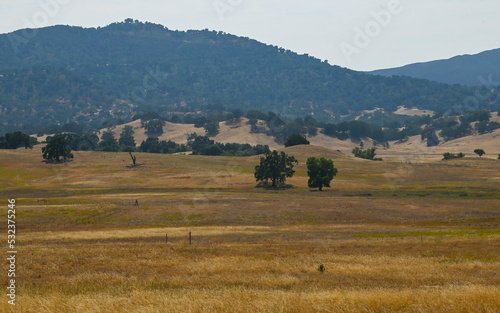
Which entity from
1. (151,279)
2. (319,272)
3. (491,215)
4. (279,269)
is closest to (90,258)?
(151,279)

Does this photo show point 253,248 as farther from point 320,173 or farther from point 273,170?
point 273,170

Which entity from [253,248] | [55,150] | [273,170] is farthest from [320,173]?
[55,150]

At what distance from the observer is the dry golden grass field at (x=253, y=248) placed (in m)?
18.8

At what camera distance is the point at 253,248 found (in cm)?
4169

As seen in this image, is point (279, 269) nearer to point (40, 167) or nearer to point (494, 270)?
point (494, 270)

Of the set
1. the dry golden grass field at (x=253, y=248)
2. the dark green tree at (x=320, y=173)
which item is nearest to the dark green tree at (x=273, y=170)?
the dry golden grass field at (x=253, y=248)

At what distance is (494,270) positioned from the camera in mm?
29781

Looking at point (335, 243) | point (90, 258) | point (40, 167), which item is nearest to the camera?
point (90, 258)

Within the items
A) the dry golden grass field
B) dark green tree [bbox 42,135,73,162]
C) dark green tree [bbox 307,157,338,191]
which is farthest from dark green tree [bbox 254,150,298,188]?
dark green tree [bbox 42,135,73,162]

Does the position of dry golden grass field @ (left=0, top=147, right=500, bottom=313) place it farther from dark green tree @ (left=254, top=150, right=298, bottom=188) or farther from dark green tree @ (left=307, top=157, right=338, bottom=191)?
dark green tree @ (left=254, top=150, right=298, bottom=188)

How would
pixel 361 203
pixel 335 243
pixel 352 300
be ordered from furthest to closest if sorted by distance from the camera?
pixel 361 203 < pixel 335 243 < pixel 352 300

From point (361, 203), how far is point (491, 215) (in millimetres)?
20956

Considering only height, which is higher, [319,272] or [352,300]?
[352,300]

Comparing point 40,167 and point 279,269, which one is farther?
point 40,167
